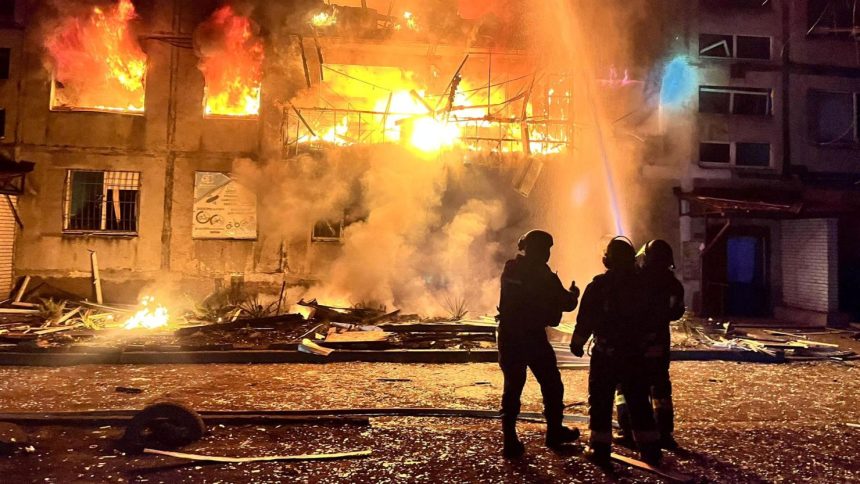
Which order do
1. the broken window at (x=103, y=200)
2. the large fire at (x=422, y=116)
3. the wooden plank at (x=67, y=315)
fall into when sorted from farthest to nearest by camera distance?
the broken window at (x=103, y=200), the large fire at (x=422, y=116), the wooden plank at (x=67, y=315)

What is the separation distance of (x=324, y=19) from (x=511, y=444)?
1130cm

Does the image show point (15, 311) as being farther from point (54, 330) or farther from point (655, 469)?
point (655, 469)

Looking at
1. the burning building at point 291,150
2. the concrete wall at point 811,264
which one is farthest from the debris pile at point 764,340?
the burning building at point 291,150

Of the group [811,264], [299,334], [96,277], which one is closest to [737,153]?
[811,264]

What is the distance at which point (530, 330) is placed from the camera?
428 centimetres

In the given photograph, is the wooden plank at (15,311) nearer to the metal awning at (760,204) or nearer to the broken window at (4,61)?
the broken window at (4,61)

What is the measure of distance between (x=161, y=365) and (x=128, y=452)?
149 inches

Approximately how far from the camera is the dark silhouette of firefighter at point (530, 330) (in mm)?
4258

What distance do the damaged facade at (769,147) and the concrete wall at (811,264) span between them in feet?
0.13

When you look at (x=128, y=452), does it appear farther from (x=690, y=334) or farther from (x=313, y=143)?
(x=690, y=334)

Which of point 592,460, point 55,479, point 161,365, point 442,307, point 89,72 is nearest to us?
point 55,479

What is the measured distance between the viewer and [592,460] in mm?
4164

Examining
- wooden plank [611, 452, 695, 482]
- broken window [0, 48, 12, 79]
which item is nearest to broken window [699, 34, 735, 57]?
wooden plank [611, 452, 695, 482]

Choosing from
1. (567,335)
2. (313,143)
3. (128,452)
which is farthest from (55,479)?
(313,143)
